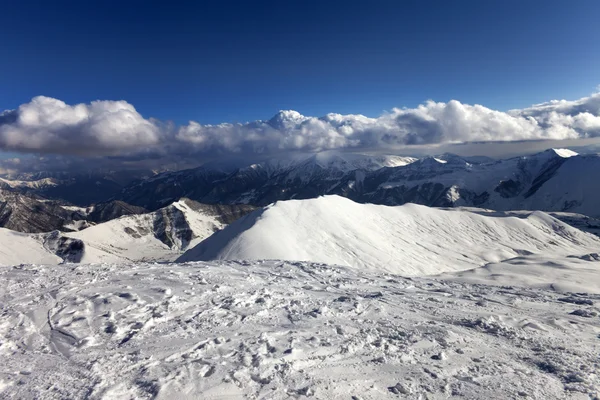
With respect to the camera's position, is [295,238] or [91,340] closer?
[91,340]

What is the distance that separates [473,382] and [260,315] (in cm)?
733

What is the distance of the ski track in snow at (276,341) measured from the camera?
7781 millimetres

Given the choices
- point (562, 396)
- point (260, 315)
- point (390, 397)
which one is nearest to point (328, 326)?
point (260, 315)

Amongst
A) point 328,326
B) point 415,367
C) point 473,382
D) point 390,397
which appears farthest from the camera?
point 328,326

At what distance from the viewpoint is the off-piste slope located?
4994cm

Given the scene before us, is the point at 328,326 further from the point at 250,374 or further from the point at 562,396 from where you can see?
the point at 562,396

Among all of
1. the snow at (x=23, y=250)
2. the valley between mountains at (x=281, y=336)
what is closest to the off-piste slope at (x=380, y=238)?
the valley between mountains at (x=281, y=336)

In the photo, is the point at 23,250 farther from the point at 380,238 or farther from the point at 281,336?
the point at 281,336

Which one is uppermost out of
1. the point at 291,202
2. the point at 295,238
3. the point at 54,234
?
the point at 291,202

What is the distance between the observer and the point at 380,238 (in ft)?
232

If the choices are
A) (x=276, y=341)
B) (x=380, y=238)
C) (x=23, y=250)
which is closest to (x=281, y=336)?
(x=276, y=341)

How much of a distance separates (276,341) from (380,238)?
208 ft

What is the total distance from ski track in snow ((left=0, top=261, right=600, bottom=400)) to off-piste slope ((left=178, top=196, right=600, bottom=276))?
28.4m

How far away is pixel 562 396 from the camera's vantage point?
7691 millimetres
